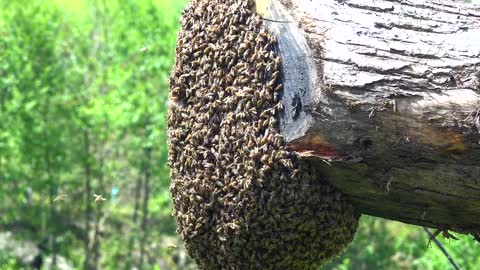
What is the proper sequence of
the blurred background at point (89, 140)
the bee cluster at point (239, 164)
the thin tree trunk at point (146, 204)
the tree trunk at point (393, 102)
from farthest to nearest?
the thin tree trunk at point (146, 204) < the blurred background at point (89, 140) < the bee cluster at point (239, 164) < the tree trunk at point (393, 102)

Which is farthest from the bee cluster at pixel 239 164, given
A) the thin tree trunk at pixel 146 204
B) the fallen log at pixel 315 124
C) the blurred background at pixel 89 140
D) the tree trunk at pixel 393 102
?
the thin tree trunk at pixel 146 204

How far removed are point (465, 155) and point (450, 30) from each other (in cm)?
58

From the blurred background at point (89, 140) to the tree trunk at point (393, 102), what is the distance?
1345 cm

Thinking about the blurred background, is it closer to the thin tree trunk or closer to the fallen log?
the thin tree trunk

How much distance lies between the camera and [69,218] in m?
23.9

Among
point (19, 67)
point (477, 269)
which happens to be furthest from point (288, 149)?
point (19, 67)

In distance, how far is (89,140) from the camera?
22.4 metres

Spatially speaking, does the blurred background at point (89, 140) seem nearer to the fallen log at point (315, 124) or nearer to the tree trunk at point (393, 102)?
the fallen log at point (315, 124)

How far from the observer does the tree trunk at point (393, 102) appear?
307 centimetres

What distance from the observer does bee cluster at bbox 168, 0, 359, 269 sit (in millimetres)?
3525

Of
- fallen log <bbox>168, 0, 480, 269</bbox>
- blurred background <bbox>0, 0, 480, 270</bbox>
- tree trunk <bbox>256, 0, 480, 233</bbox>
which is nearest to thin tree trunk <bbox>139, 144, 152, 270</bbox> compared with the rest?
blurred background <bbox>0, 0, 480, 270</bbox>

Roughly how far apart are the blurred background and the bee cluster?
12981 millimetres

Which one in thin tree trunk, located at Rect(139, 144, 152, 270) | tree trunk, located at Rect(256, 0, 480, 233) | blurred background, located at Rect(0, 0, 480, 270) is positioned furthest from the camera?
thin tree trunk, located at Rect(139, 144, 152, 270)

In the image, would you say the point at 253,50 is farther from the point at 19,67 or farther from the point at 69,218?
the point at 69,218
